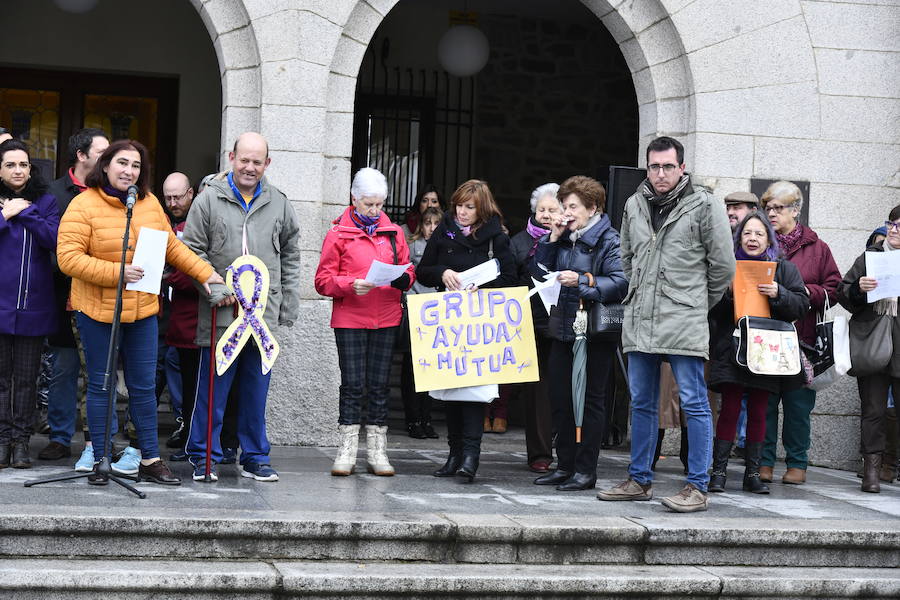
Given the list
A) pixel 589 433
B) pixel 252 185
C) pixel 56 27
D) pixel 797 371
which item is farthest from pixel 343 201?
pixel 56 27

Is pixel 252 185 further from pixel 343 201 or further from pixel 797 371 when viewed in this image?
pixel 797 371

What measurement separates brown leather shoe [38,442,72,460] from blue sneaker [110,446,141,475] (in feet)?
1.67

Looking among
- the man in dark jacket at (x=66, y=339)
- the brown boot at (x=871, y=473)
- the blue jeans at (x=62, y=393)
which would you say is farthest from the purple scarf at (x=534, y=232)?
the blue jeans at (x=62, y=393)

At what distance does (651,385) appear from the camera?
593 centimetres

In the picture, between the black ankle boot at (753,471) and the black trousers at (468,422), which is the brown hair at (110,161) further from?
the black ankle boot at (753,471)

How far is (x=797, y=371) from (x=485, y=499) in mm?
1939

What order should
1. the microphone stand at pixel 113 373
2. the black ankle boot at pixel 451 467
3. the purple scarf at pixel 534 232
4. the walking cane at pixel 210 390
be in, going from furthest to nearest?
the purple scarf at pixel 534 232 < the black ankle boot at pixel 451 467 < the walking cane at pixel 210 390 < the microphone stand at pixel 113 373

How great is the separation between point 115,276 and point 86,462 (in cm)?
115

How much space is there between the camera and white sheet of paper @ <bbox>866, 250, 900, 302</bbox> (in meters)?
6.85

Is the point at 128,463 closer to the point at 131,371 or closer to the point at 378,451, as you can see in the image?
the point at 131,371

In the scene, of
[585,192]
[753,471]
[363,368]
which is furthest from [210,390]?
[753,471]

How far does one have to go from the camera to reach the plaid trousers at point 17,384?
19.9 ft

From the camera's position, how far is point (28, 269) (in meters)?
6.04

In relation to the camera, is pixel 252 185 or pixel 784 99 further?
pixel 784 99
